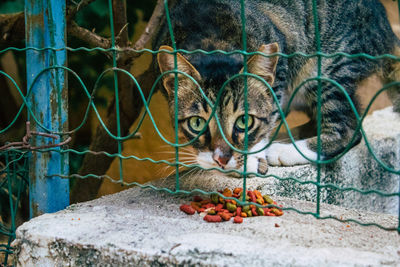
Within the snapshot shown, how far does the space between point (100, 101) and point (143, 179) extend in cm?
90

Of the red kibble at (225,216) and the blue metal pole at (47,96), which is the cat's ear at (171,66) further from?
the red kibble at (225,216)

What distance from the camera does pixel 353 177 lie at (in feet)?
9.05

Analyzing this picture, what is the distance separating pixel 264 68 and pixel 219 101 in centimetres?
25

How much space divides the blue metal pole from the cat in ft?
1.48

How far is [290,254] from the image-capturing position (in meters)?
1.30

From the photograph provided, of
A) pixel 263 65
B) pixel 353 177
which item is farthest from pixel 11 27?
pixel 353 177

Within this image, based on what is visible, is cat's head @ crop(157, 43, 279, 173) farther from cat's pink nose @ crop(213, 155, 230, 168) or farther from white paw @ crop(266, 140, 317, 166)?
white paw @ crop(266, 140, 317, 166)

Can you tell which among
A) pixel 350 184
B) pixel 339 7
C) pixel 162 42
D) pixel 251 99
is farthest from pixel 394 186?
pixel 162 42

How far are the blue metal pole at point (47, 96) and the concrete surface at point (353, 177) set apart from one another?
1.57ft

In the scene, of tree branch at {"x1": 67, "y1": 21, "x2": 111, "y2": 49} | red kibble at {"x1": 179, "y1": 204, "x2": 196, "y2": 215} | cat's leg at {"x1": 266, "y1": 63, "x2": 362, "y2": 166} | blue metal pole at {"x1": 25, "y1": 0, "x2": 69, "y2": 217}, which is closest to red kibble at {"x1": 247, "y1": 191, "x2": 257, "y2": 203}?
red kibble at {"x1": 179, "y1": 204, "x2": 196, "y2": 215}

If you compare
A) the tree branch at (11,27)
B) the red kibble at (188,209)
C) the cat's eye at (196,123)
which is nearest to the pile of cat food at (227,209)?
the red kibble at (188,209)

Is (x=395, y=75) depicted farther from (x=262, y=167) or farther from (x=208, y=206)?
(x=208, y=206)

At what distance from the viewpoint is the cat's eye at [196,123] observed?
2.18m

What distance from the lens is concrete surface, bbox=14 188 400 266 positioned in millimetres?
1303
